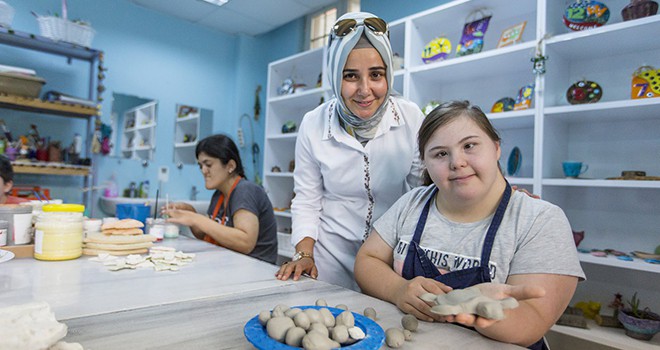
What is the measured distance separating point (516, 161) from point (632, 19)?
2.90 feet

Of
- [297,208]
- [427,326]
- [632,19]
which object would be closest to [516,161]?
[632,19]

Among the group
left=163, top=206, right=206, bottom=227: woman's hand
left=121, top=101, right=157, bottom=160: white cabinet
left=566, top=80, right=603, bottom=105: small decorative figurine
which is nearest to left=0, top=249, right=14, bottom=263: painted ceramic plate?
left=163, top=206, right=206, bottom=227: woman's hand

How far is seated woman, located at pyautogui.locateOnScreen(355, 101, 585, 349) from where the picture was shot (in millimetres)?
810

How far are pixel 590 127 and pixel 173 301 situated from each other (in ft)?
7.83

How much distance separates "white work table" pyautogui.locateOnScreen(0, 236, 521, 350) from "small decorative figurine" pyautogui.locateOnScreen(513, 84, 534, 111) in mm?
1777

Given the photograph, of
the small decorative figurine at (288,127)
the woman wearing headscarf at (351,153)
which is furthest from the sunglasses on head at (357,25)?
the small decorative figurine at (288,127)

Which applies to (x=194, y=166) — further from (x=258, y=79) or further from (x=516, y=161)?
(x=516, y=161)

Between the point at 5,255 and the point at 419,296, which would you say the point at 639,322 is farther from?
the point at 5,255

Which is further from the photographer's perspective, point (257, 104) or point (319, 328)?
point (257, 104)

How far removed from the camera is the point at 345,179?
1454 millimetres

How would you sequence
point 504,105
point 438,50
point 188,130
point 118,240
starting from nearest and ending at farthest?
point 118,240, point 504,105, point 438,50, point 188,130

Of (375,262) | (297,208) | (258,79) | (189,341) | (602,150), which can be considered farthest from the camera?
(258,79)

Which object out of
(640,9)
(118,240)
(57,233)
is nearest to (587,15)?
(640,9)

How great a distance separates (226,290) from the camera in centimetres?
94
